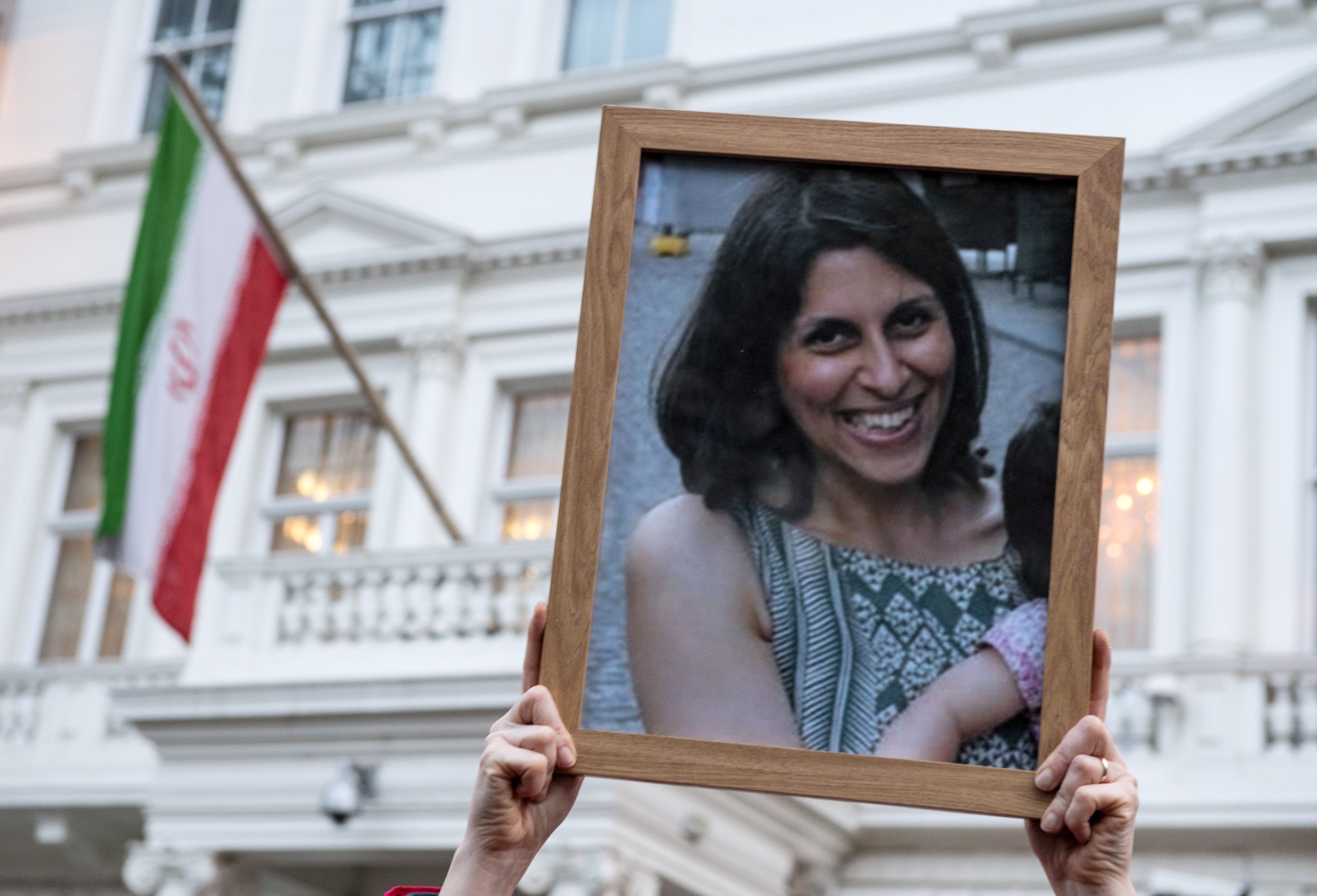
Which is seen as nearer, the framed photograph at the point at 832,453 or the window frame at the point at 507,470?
the framed photograph at the point at 832,453

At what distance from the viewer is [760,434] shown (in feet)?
10.1

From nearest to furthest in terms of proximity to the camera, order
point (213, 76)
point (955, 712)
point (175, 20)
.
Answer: point (955, 712) → point (213, 76) → point (175, 20)

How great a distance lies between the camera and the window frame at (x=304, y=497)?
46.4 ft

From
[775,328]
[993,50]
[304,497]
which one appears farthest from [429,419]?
[775,328]

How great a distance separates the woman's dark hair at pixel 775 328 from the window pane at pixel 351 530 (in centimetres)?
1112

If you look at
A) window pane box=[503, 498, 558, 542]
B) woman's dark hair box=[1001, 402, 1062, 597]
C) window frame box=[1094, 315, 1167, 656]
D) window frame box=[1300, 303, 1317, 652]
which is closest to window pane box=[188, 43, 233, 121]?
window pane box=[503, 498, 558, 542]

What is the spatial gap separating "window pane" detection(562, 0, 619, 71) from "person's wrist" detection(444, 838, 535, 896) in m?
12.6

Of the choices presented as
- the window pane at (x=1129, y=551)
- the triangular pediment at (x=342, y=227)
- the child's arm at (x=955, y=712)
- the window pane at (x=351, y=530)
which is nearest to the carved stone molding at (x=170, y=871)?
the window pane at (x=351, y=530)

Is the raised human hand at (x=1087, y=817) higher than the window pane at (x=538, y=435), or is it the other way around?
the window pane at (x=538, y=435)

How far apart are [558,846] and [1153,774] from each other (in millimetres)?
3628

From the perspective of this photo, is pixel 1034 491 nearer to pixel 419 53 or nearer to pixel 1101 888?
pixel 1101 888

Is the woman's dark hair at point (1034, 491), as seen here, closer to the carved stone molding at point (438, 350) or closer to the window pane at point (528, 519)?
the window pane at point (528, 519)

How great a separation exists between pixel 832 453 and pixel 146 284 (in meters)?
8.58

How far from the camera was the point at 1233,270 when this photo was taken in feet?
37.3
